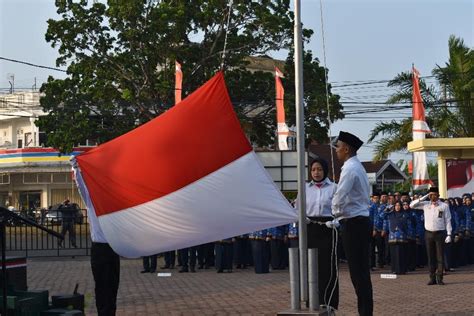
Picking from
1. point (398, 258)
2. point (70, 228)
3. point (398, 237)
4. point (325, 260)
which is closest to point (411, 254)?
point (398, 237)

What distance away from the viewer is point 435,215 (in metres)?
16.0

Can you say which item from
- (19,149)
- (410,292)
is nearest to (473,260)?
(410,292)

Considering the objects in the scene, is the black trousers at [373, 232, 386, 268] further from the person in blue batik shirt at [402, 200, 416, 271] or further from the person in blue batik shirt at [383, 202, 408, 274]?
the person in blue batik shirt at [383, 202, 408, 274]

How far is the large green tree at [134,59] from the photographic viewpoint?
31297mm

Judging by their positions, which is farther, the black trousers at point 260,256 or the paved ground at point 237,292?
the black trousers at point 260,256

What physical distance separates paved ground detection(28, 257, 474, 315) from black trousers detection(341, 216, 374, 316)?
8.40ft

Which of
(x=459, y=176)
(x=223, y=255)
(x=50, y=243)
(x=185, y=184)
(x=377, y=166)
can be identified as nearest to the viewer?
(x=185, y=184)

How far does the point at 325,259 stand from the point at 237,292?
5.10m

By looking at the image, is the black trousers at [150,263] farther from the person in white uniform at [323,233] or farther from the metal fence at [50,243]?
the person in white uniform at [323,233]

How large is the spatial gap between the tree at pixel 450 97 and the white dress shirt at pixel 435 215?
16.8 meters

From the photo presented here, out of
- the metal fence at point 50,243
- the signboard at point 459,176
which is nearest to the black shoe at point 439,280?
the signboard at point 459,176

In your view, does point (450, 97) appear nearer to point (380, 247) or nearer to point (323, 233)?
point (380, 247)

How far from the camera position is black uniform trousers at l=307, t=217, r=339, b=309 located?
31.6 ft

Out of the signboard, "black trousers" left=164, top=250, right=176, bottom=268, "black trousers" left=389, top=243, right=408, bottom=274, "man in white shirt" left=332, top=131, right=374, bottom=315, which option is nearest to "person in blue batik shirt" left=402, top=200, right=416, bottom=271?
"black trousers" left=389, top=243, right=408, bottom=274
